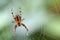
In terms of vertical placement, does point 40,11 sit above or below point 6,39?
above

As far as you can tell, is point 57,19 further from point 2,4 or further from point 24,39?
point 2,4

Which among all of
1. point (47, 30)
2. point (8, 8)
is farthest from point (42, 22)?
point (8, 8)

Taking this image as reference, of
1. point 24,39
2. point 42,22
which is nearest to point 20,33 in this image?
point 24,39

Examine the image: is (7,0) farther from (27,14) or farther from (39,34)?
(39,34)

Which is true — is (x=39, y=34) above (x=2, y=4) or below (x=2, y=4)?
below

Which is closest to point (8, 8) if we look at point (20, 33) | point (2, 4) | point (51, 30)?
point (2, 4)

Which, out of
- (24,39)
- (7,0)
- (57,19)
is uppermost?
(7,0)
